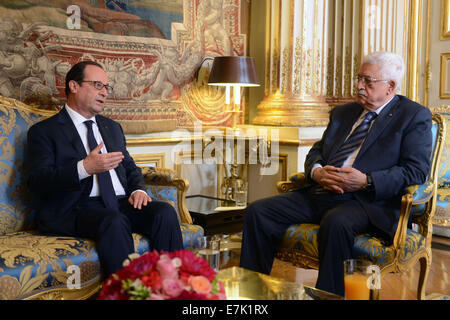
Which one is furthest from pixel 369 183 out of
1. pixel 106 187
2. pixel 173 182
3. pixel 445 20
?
pixel 445 20

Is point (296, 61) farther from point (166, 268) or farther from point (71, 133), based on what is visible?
point (166, 268)

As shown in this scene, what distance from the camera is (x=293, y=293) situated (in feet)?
5.82

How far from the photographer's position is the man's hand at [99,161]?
2332mm

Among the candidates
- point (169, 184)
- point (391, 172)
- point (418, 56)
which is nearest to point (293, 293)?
point (391, 172)

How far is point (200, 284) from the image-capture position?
1.25m

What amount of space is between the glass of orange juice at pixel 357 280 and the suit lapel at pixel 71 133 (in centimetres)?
145

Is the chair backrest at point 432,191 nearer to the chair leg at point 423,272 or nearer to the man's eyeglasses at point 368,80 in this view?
the chair leg at point 423,272

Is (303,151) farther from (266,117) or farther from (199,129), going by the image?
(199,129)

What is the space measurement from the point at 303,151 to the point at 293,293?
234 cm

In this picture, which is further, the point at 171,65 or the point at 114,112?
the point at 171,65

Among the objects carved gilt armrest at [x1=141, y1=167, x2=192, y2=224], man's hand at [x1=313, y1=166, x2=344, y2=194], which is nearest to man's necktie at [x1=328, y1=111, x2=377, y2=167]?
man's hand at [x1=313, y1=166, x2=344, y2=194]

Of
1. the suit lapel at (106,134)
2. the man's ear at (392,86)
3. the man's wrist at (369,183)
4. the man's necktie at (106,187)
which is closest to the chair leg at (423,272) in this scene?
the man's wrist at (369,183)

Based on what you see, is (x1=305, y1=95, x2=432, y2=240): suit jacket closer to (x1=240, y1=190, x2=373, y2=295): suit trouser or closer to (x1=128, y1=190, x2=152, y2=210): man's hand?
(x1=240, y1=190, x2=373, y2=295): suit trouser

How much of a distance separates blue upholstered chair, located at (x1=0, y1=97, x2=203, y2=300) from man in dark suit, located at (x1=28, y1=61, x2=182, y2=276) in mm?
79
